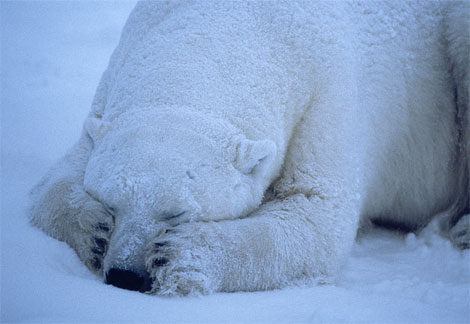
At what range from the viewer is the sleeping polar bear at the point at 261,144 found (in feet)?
5.25

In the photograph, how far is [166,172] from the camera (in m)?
1.58

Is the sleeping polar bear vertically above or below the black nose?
above

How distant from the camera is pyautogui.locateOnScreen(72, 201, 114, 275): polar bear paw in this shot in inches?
64.4

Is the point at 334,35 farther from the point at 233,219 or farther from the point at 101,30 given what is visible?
the point at 101,30

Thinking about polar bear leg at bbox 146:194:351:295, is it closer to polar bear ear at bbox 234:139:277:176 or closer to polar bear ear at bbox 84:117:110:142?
polar bear ear at bbox 234:139:277:176

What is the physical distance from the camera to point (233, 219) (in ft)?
5.91

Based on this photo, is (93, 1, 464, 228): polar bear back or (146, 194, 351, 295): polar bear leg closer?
(146, 194, 351, 295): polar bear leg

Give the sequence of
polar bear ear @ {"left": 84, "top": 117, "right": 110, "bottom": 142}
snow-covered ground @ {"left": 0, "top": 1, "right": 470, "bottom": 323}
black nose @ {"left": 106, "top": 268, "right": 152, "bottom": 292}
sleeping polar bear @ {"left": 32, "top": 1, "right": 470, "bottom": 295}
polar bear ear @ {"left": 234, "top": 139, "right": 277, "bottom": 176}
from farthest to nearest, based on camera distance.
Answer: polar bear ear @ {"left": 84, "top": 117, "right": 110, "bottom": 142} < polar bear ear @ {"left": 234, "top": 139, "right": 277, "bottom": 176} < sleeping polar bear @ {"left": 32, "top": 1, "right": 470, "bottom": 295} < black nose @ {"left": 106, "top": 268, "right": 152, "bottom": 292} < snow-covered ground @ {"left": 0, "top": 1, "right": 470, "bottom": 323}

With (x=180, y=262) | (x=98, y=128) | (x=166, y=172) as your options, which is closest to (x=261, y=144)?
(x=166, y=172)

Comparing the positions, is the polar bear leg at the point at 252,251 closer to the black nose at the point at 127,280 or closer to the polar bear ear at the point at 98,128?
the black nose at the point at 127,280

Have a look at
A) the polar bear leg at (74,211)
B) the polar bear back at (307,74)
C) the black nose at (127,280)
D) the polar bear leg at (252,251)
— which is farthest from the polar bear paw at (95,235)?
the polar bear back at (307,74)

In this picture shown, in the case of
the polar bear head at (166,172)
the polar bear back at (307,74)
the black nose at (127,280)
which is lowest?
the black nose at (127,280)

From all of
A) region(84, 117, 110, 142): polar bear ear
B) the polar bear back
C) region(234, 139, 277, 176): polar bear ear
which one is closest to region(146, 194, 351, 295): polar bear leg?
region(234, 139, 277, 176): polar bear ear

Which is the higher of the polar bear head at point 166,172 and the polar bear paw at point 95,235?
the polar bear head at point 166,172
